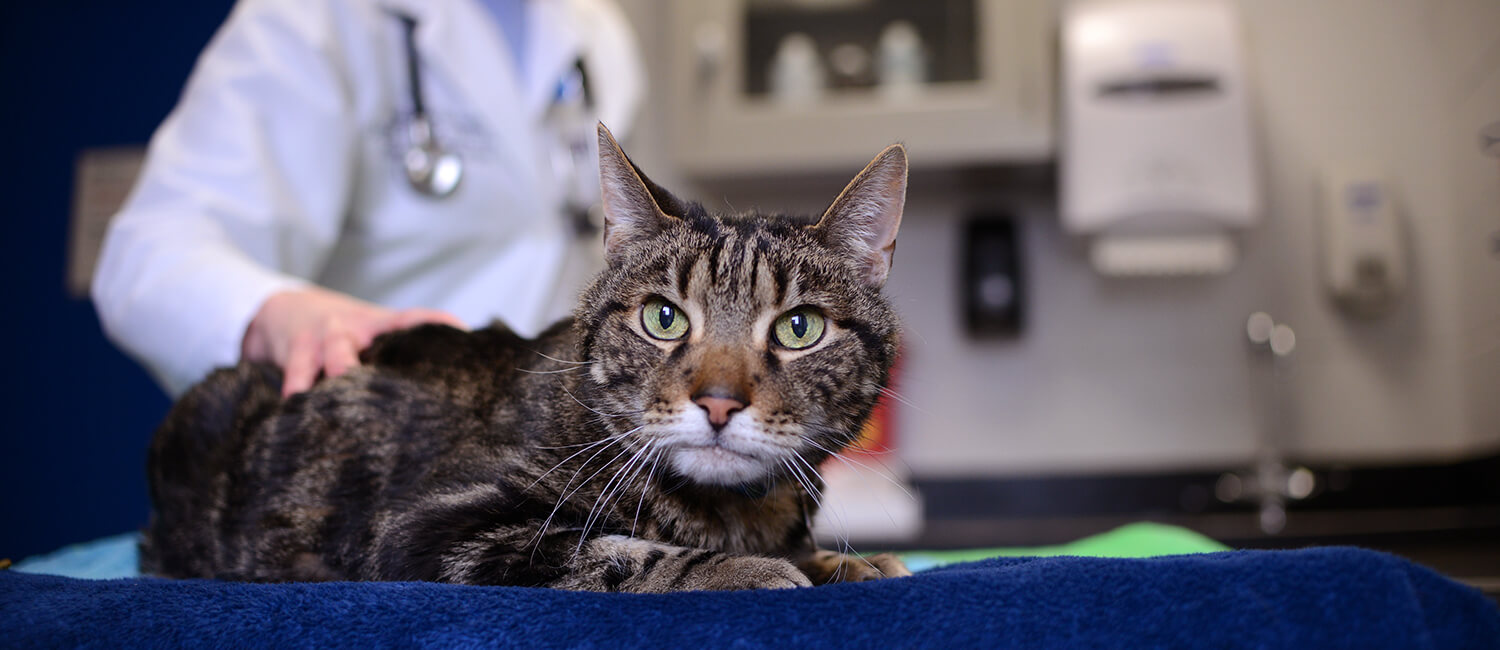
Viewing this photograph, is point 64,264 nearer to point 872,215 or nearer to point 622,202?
point 622,202

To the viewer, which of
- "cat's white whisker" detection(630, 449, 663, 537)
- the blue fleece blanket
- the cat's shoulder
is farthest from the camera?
the cat's shoulder

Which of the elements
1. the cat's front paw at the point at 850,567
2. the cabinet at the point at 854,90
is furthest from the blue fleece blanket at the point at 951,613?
the cabinet at the point at 854,90

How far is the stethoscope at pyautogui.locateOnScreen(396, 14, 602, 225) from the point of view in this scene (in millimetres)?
1539

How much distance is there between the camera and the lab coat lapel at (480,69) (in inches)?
64.0

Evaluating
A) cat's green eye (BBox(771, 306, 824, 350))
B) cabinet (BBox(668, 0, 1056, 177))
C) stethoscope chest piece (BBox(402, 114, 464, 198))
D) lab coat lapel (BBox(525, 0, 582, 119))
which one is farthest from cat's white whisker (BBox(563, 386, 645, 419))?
cabinet (BBox(668, 0, 1056, 177))

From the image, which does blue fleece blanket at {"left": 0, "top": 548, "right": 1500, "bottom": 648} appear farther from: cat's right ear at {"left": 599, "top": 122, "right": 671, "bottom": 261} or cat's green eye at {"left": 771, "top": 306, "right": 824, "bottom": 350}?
cat's right ear at {"left": 599, "top": 122, "right": 671, "bottom": 261}

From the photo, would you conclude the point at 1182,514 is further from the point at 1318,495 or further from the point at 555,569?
the point at 555,569

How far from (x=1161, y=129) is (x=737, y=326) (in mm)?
1823

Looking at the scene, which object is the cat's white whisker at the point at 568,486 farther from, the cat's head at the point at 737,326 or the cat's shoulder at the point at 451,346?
the cat's shoulder at the point at 451,346

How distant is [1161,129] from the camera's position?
2.23 m

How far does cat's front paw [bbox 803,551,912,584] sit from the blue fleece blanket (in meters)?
0.18

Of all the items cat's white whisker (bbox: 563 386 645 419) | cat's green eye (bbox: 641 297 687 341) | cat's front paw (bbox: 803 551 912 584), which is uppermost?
cat's green eye (bbox: 641 297 687 341)

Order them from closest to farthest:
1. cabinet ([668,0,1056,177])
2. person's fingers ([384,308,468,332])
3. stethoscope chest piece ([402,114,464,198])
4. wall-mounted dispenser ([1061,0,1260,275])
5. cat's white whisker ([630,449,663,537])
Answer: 1. cat's white whisker ([630,449,663,537])
2. person's fingers ([384,308,468,332])
3. stethoscope chest piece ([402,114,464,198])
4. wall-mounted dispenser ([1061,0,1260,275])
5. cabinet ([668,0,1056,177])

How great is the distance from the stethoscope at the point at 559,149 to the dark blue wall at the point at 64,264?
633 millimetres
